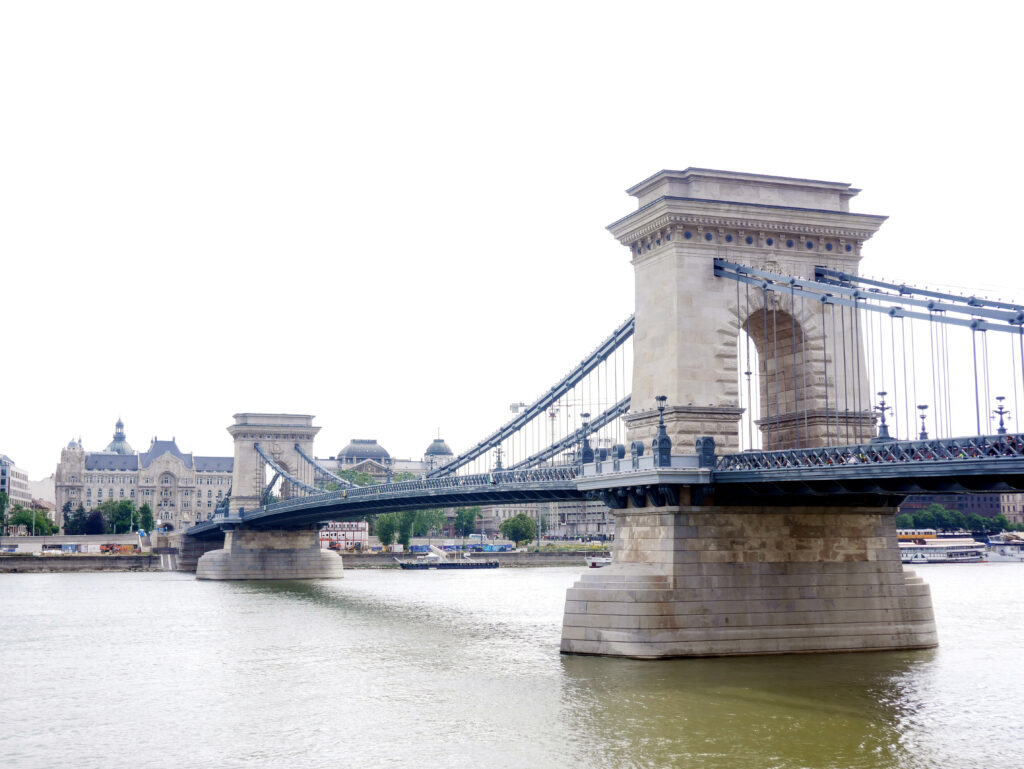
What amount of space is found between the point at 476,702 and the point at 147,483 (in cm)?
17289

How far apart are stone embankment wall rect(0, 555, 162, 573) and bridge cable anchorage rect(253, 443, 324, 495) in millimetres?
17488

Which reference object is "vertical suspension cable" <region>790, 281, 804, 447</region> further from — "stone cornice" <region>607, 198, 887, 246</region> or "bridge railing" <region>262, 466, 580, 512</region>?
"bridge railing" <region>262, 466, 580, 512</region>

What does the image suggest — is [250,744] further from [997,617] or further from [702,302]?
[997,617]

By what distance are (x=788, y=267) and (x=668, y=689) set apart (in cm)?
1458

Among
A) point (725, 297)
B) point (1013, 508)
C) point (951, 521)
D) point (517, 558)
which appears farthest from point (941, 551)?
point (725, 297)

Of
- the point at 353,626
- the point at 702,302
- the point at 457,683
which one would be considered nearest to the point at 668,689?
the point at 457,683

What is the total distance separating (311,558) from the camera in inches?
3760

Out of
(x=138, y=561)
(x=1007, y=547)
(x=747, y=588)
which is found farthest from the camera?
(x=1007, y=547)

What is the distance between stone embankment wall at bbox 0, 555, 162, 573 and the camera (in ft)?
361

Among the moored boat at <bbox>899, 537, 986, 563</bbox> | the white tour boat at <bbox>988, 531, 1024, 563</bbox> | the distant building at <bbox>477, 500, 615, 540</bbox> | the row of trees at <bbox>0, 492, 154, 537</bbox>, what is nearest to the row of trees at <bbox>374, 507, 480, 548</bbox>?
the row of trees at <bbox>0, 492, 154, 537</bbox>

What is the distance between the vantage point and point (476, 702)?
28.8 metres

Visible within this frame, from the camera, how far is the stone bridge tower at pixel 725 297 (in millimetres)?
35438

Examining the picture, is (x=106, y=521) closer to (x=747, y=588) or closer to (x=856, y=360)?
(x=856, y=360)

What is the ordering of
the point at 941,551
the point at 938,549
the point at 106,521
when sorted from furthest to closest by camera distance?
the point at 106,521 < the point at 938,549 < the point at 941,551
